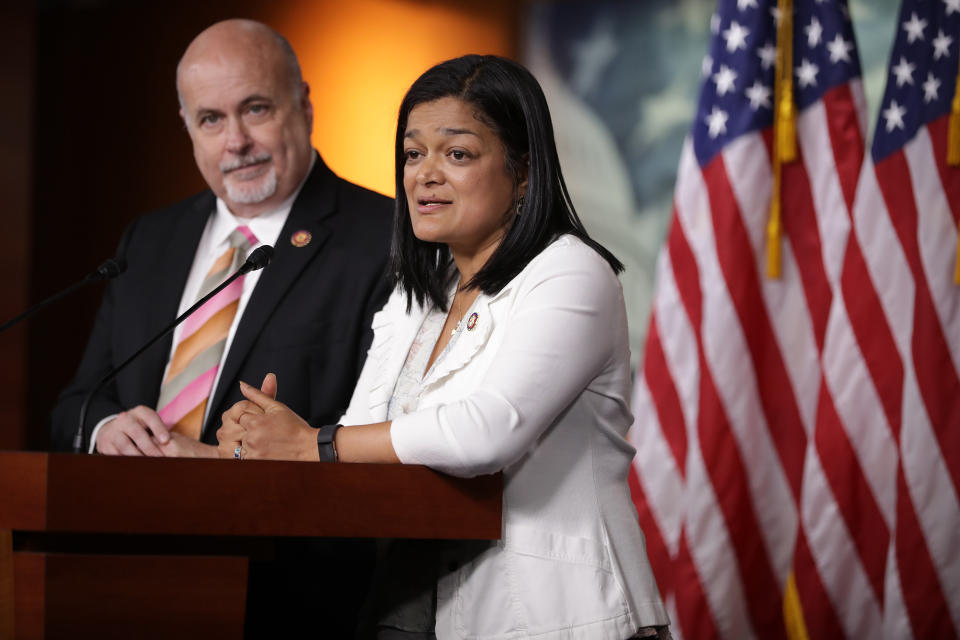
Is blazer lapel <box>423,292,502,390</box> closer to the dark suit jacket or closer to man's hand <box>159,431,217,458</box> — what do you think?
man's hand <box>159,431,217,458</box>

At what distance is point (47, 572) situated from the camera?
4.13ft

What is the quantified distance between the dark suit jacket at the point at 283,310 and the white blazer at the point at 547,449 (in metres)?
0.84

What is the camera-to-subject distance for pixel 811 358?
3213mm

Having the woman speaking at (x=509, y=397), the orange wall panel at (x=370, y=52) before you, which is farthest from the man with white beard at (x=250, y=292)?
the orange wall panel at (x=370, y=52)

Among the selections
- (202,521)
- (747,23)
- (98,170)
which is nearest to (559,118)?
(747,23)

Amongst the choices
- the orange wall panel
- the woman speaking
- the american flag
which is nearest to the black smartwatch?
the woman speaking

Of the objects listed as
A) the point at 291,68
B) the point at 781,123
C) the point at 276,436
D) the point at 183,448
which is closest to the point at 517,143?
the point at 276,436

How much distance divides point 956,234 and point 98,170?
3.16 m

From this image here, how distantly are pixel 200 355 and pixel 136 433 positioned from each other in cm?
37

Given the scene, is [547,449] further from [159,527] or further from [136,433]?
[136,433]

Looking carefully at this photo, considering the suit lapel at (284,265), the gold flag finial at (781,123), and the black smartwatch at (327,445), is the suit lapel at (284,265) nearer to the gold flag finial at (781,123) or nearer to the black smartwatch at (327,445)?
the black smartwatch at (327,445)

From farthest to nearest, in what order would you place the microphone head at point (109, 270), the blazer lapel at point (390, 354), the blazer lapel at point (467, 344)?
the microphone head at point (109, 270) < the blazer lapel at point (390, 354) < the blazer lapel at point (467, 344)

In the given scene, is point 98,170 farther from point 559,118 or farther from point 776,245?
point 776,245

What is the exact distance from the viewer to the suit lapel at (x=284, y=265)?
8.10ft
